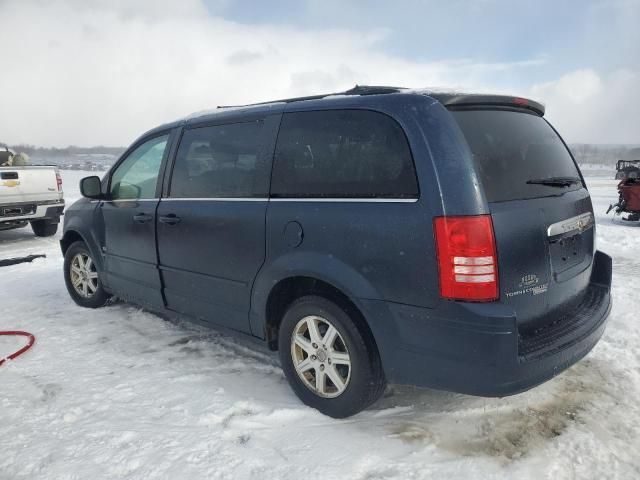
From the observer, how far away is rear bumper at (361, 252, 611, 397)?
2.38m

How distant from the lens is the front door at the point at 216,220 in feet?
10.8

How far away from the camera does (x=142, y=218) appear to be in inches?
166

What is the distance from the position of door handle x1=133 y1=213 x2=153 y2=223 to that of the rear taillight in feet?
8.76

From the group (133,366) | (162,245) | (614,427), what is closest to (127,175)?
(162,245)

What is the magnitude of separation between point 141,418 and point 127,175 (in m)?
2.50

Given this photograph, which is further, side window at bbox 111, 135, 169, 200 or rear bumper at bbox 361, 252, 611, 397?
side window at bbox 111, 135, 169, 200

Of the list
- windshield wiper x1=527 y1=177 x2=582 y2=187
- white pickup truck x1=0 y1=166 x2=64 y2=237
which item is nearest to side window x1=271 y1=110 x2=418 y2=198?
windshield wiper x1=527 y1=177 x2=582 y2=187

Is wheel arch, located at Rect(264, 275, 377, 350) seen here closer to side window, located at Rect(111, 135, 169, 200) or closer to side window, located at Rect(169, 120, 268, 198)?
side window, located at Rect(169, 120, 268, 198)

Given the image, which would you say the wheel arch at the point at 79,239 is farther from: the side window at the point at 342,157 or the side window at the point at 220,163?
the side window at the point at 342,157

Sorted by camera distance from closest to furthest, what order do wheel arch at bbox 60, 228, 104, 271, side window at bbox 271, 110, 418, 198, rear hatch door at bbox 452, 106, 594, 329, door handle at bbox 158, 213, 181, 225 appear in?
rear hatch door at bbox 452, 106, 594, 329 → side window at bbox 271, 110, 418, 198 → door handle at bbox 158, 213, 181, 225 → wheel arch at bbox 60, 228, 104, 271

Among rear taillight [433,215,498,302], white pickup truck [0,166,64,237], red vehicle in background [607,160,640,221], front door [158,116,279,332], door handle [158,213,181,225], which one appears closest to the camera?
rear taillight [433,215,498,302]

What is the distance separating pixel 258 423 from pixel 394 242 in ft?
4.52

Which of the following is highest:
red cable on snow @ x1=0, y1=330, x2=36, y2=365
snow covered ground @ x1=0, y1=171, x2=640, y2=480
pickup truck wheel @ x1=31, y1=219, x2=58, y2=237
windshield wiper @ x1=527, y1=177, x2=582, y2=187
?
windshield wiper @ x1=527, y1=177, x2=582, y2=187

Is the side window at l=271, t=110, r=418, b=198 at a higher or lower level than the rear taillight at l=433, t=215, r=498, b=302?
higher
